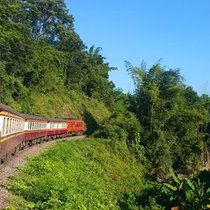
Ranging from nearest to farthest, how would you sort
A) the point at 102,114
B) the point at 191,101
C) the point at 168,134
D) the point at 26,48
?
the point at 168,134
the point at 26,48
the point at 191,101
the point at 102,114

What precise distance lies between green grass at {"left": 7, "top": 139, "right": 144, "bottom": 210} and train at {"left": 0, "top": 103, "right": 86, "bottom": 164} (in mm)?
1387

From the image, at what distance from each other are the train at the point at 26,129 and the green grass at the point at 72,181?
1387 mm

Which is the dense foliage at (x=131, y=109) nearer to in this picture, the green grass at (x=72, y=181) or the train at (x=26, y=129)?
the green grass at (x=72, y=181)

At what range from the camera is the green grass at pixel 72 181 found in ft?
43.3

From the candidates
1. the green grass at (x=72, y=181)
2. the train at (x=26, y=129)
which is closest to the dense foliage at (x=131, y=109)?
the green grass at (x=72, y=181)

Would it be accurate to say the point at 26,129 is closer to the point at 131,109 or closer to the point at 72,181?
the point at 72,181

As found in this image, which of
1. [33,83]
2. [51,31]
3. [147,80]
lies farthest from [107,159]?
[51,31]

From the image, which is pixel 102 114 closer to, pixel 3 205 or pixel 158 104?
pixel 158 104

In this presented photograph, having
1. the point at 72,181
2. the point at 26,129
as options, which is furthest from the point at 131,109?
the point at 72,181

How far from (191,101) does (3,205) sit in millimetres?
49997

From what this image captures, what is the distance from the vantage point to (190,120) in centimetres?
4662

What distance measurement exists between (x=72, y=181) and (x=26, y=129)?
10328 mm

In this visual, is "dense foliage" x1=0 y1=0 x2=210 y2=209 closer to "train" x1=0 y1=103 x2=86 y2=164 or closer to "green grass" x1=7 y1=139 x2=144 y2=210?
"green grass" x1=7 y1=139 x2=144 y2=210

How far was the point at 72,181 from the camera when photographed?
18922 mm
